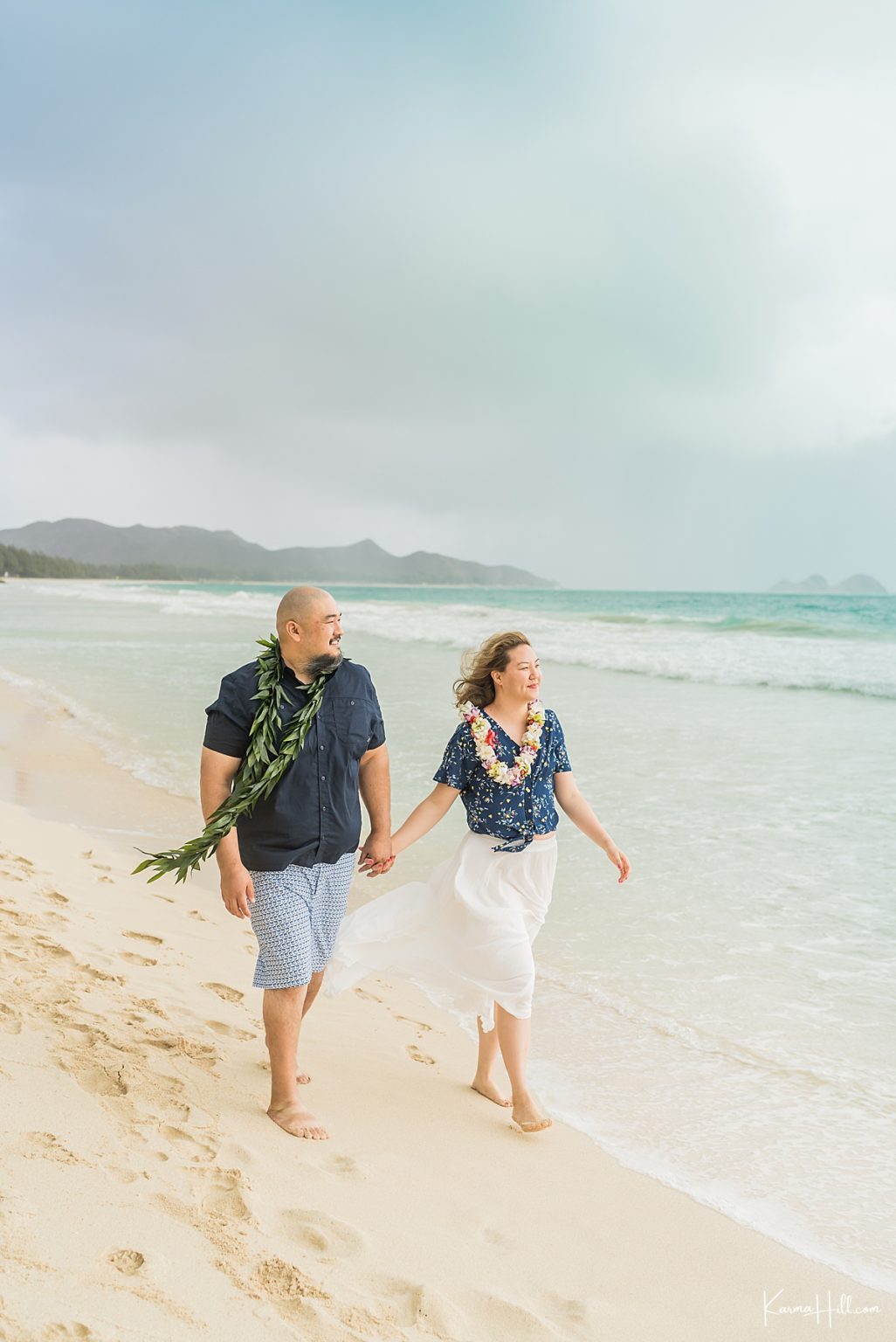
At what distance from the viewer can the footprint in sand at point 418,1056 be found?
4.09m

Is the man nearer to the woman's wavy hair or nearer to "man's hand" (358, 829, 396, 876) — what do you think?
"man's hand" (358, 829, 396, 876)

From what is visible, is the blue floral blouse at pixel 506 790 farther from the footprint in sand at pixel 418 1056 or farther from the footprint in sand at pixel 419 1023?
the footprint in sand at pixel 419 1023

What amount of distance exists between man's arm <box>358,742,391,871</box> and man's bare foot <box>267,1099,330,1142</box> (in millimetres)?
841

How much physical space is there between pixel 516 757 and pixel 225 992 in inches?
73.4

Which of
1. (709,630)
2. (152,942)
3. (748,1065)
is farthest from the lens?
(709,630)

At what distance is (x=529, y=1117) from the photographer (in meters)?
3.50

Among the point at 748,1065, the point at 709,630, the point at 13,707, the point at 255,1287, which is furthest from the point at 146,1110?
the point at 709,630

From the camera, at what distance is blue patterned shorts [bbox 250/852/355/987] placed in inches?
132

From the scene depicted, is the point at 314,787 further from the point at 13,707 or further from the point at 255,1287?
the point at 13,707

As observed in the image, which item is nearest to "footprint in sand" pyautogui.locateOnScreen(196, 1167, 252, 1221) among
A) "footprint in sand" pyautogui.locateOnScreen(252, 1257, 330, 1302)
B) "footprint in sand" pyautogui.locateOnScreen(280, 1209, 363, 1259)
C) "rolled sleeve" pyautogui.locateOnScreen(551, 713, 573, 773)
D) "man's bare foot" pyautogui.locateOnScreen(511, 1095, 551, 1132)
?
"footprint in sand" pyautogui.locateOnScreen(280, 1209, 363, 1259)

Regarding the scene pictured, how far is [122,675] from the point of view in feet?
56.1

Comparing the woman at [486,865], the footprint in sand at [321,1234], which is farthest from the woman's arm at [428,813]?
the footprint in sand at [321,1234]

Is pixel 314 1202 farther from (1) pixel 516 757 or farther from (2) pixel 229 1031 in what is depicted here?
(1) pixel 516 757

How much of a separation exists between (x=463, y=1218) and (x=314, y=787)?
142 cm
